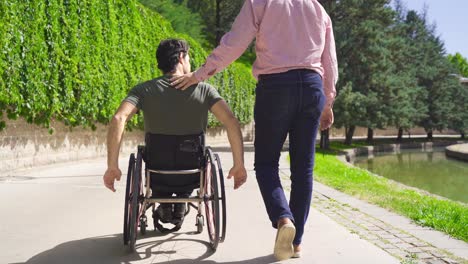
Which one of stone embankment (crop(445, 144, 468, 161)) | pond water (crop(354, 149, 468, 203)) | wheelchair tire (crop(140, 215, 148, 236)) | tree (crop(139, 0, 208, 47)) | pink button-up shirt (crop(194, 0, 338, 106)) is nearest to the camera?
pink button-up shirt (crop(194, 0, 338, 106))

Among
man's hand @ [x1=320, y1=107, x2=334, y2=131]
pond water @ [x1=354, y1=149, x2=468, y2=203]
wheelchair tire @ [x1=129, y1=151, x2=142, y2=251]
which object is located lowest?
pond water @ [x1=354, y1=149, x2=468, y2=203]

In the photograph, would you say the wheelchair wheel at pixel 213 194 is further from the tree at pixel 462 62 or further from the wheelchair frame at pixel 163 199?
the tree at pixel 462 62

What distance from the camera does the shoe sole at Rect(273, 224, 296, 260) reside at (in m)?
3.34

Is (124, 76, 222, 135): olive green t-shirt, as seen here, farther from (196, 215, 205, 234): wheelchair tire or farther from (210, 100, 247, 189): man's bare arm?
(196, 215, 205, 234): wheelchair tire

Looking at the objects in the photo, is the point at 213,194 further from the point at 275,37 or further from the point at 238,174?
the point at 275,37

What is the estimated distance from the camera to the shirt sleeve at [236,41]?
12.1ft

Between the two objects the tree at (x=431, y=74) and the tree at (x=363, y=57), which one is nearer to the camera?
the tree at (x=363, y=57)

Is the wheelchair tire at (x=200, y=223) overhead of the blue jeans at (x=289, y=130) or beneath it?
beneath

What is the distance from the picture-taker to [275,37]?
3686mm

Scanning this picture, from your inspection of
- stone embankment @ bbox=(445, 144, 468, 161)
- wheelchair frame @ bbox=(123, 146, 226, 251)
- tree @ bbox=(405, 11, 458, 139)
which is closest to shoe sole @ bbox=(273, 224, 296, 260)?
wheelchair frame @ bbox=(123, 146, 226, 251)

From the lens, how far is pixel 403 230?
4895 millimetres

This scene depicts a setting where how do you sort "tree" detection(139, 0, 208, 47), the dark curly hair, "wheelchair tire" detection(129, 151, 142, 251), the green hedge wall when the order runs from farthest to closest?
"tree" detection(139, 0, 208, 47) < the green hedge wall < the dark curly hair < "wheelchair tire" detection(129, 151, 142, 251)

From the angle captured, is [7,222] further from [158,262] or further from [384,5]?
[384,5]


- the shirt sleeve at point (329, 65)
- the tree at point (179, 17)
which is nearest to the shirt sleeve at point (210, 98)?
the shirt sleeve at point (329, 65)
